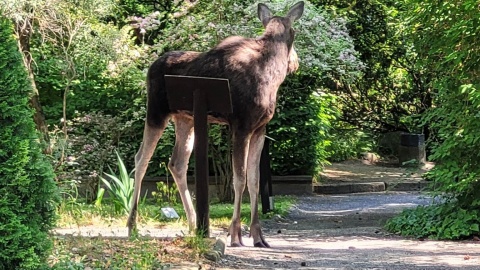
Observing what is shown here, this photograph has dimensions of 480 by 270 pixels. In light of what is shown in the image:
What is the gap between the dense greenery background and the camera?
10.1m

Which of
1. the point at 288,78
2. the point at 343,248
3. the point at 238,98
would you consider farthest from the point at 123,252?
the point at 288,78

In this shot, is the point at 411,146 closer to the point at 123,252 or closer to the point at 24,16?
the point at 24,16

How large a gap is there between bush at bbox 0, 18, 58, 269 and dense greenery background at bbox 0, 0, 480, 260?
4723 mm

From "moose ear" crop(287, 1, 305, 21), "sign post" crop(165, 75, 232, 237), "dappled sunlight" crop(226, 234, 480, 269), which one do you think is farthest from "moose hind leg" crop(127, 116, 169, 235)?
"moose ear" crop(287, 1, 305, 21)

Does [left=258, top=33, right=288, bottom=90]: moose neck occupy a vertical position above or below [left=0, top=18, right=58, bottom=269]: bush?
above

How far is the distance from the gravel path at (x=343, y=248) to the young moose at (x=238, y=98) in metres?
0.72

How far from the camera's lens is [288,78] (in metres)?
14.5

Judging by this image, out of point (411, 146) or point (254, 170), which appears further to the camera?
point (411, 146)

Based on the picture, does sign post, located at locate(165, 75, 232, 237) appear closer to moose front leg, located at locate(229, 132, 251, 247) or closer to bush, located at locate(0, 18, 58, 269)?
moose front leg, located at locate(229, 132, 251, 247)

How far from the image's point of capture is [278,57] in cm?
849

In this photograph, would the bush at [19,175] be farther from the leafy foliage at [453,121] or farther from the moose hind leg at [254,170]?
the leafy foliage at [453,121]

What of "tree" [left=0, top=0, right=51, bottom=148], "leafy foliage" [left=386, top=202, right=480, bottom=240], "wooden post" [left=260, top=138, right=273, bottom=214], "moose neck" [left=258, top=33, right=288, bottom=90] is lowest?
"leafy foliage" [left=386, top=202, right=480, bottom=240]

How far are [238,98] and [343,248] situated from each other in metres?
2.19

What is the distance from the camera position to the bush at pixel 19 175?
455 centimetres
